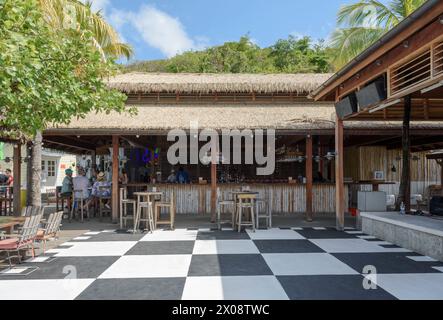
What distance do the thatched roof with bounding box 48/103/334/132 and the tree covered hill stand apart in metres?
19.3

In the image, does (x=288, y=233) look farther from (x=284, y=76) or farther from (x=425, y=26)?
(x=284, y=76)

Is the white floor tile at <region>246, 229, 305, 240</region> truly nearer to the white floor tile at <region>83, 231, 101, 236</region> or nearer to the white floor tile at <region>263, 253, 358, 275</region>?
the white floor tile at <region>263, 253, 358, 275</region>

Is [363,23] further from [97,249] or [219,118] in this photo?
[97,249]

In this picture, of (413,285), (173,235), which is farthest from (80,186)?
(413,285)

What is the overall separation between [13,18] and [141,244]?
193 inches

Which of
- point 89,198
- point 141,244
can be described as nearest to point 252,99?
point 89,198

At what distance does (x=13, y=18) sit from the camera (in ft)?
16.0

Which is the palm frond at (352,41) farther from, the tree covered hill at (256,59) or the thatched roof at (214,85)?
the tree covered hill at (256,59)

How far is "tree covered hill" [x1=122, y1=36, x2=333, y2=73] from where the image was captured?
3344 cm

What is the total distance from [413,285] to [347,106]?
4844 millimetres

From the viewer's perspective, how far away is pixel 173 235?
905 cm

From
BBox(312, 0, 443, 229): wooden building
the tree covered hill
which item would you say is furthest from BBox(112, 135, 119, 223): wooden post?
the tree covered hill

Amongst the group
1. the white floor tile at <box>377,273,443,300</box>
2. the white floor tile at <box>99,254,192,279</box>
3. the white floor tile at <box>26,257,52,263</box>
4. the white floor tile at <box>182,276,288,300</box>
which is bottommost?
the white floor tile at <box>26,257,52,263</box>
